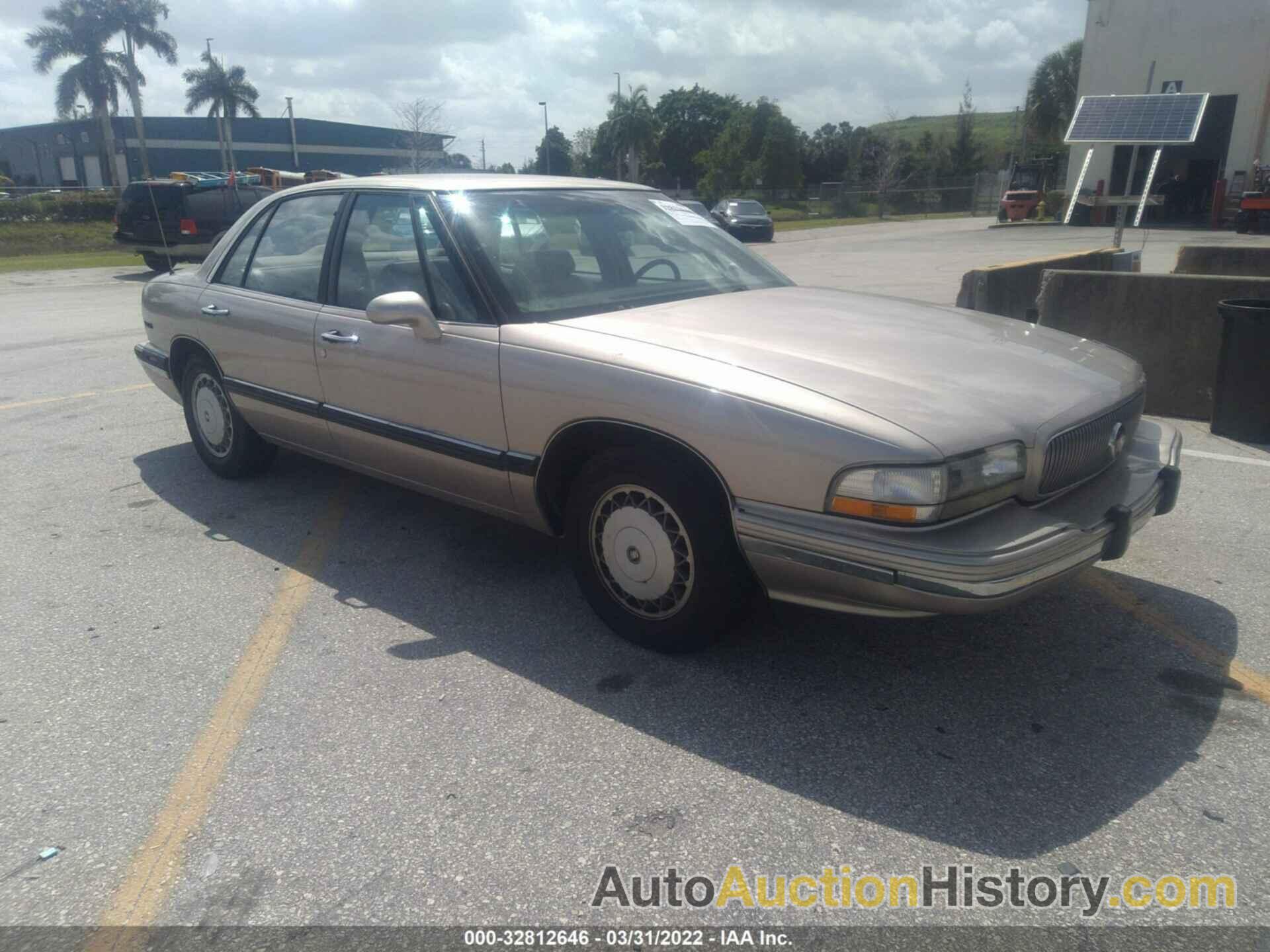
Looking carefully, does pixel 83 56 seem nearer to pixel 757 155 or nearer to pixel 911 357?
pixel 757 155

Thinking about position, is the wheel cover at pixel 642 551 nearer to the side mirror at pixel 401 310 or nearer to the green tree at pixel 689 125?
the side mirror at pixel 401 310

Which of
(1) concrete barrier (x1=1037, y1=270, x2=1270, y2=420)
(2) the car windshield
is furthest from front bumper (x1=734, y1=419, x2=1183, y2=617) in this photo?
(1) concrete barrier (x1=1037, y1=270, x2=1270, y2=420)

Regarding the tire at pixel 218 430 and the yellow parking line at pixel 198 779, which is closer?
the yellow parking line at pixel 198 779

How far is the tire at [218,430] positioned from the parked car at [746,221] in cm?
2662

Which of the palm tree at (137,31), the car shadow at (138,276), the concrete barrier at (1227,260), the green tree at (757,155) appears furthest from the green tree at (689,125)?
the concrete barrier at (1227,260)

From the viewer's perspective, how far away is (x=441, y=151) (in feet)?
172

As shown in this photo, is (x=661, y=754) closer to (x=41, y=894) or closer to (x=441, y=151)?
(x=41, y=894)

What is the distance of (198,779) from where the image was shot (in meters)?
2.92

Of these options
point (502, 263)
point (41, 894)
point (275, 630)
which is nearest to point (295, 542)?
point (275, 630)

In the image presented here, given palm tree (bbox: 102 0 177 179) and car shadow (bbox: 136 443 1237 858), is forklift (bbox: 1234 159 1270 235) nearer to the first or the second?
car shadow (bbox: 136 443 1237 858)

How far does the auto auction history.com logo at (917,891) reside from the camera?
238cm

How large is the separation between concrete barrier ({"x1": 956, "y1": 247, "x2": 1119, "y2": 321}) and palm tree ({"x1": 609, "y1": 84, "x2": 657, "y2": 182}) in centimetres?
6043

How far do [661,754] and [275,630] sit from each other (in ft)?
5.74

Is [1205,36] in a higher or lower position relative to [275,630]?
higher
